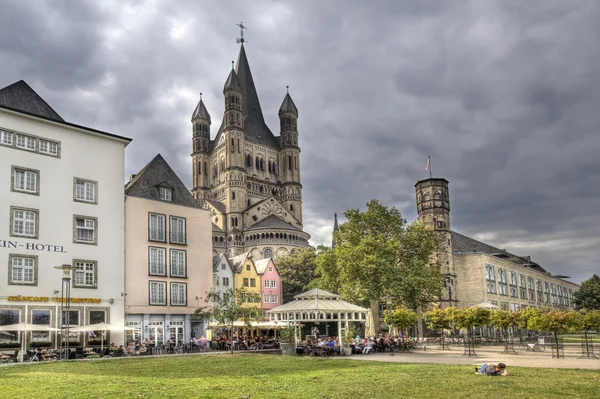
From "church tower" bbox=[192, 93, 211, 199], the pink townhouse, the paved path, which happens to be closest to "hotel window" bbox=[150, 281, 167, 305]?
the paved path

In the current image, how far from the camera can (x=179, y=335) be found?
47.9 m

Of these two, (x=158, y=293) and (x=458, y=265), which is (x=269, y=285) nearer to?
(x=458, y=265)

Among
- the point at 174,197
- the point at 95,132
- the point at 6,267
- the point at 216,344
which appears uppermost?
the point at 95,132

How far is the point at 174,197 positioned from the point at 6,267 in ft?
51.4

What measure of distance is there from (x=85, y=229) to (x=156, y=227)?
655 cm

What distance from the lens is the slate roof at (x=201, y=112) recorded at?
478 ft

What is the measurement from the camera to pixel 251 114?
488 feet

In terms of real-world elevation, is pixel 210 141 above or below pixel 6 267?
above

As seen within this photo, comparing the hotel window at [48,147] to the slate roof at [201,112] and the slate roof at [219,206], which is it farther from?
the slate roof at [201,112]

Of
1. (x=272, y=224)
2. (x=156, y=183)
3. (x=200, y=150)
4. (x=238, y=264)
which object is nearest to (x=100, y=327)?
(x=156, y=183)

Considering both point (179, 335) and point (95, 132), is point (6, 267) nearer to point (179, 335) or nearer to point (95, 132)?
point (95, 132)

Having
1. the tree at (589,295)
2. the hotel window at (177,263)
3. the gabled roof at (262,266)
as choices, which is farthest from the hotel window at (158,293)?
the tree at (589,295)

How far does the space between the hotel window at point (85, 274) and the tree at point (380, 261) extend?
21577 mm

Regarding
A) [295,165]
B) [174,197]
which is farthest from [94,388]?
[295,165]
